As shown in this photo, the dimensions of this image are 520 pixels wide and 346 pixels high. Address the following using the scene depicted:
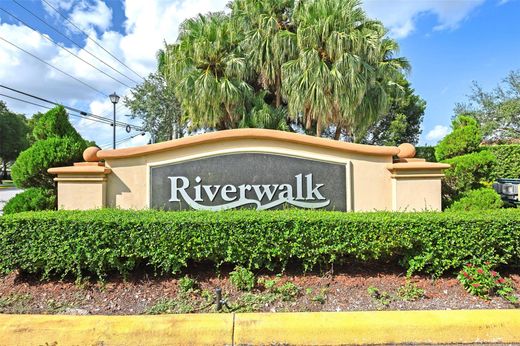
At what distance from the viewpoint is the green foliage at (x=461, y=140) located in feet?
20.0

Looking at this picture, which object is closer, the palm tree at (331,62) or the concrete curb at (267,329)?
the concrete curb at (267,329)

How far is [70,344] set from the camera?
2.75m

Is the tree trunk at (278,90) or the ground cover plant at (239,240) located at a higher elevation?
the tree trunk at (278,90)

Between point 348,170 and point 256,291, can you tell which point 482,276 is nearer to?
point 348,170

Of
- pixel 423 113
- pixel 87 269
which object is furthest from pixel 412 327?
pixel 423 113

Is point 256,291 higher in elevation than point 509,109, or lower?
lower

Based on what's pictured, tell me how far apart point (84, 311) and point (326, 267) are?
3.02m

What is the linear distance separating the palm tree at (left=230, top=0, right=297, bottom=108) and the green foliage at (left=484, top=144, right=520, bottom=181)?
12048mm

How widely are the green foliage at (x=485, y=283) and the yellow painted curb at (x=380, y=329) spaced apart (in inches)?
13.5

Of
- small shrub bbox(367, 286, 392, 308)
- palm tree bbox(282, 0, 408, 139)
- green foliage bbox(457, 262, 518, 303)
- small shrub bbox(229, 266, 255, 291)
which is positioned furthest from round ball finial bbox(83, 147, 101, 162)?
palm tree bbox(282, 0, 408, 139)

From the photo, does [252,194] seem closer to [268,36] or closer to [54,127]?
[54,127]

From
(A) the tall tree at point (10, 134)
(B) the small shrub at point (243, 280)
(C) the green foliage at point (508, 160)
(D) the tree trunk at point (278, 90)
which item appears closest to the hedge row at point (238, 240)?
(B) the small shrub at point (243, 280)

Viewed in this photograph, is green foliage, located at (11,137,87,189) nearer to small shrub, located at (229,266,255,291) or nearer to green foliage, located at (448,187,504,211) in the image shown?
small shrub, located at (229,266,255,291)

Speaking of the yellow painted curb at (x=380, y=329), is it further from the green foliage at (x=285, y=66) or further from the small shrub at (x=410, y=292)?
the green foliage at (x=285, y=66)
